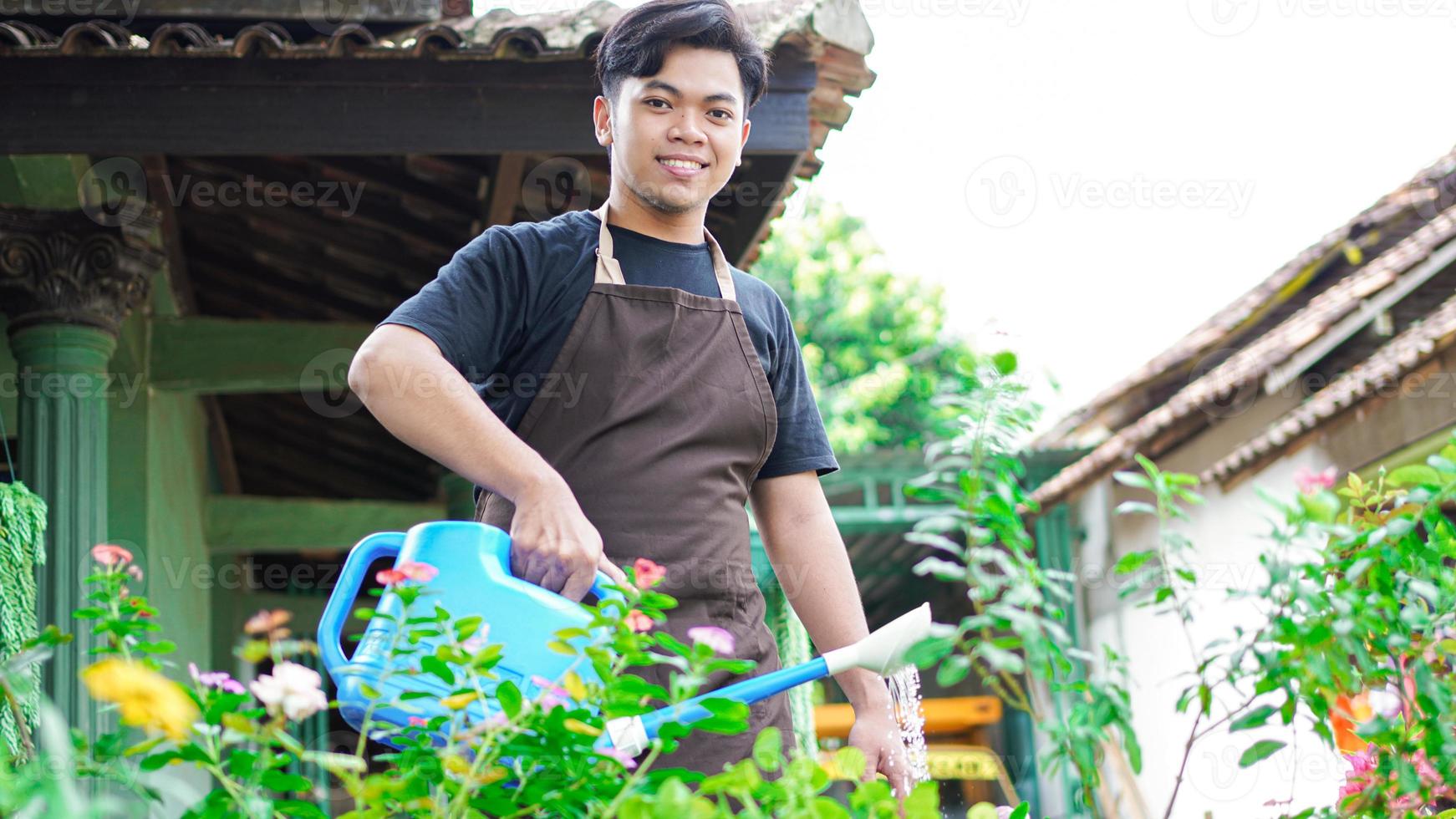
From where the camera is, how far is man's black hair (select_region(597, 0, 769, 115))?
2.09 metres

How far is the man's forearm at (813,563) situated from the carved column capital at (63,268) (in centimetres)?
302

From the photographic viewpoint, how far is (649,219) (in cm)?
218

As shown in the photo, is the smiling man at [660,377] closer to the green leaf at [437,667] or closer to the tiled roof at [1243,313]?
the green leaf at [437,667]

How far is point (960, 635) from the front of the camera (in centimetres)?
136

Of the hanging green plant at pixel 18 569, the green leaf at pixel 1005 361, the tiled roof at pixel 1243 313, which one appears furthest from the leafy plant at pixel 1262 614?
the tiled roof at pixel 1243 313

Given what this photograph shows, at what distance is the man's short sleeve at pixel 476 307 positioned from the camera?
183 centimetres

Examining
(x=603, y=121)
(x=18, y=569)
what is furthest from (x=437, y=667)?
(x=18, y=569)

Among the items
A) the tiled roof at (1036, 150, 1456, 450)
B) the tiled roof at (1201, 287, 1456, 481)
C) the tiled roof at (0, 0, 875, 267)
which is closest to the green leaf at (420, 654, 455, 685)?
the tiled roof at (0, 0, 875, 267)

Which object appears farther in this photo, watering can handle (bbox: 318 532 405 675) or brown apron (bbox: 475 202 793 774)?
brown apron (bbox: 475 202 793 774)

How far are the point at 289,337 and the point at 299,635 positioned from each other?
4973mm

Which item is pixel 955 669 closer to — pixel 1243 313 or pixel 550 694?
pixel 550 694

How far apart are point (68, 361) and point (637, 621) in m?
3.71

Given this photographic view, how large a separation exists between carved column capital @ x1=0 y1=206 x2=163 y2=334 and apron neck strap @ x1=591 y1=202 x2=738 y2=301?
113 inches

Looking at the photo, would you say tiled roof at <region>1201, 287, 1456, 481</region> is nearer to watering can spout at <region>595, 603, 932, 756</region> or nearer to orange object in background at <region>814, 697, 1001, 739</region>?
orange object in background at <region>814, 697, 1001, 739</region>
